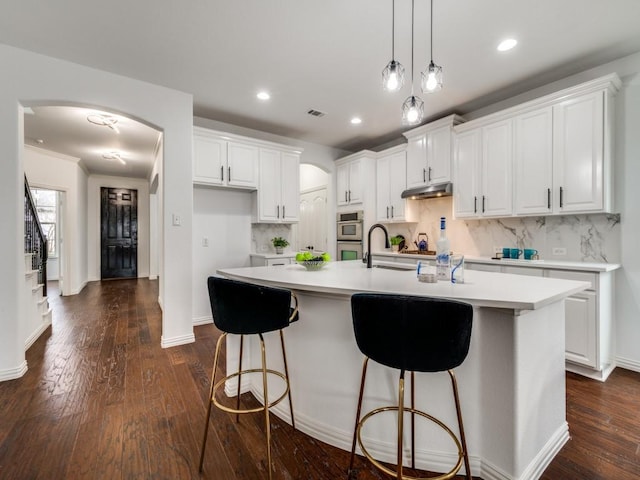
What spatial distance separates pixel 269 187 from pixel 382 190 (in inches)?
70.4

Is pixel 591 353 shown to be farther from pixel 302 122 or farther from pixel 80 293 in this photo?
pixel 80 293

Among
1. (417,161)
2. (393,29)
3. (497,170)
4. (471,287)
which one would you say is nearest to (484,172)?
(497,170)

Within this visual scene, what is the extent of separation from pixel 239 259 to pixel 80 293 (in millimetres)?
4099

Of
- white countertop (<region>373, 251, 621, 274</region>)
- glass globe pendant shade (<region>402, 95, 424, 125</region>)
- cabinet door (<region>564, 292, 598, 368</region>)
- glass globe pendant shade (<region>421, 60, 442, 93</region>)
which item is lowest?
cabinet door (<region>564, 292, 598, 368</region>)

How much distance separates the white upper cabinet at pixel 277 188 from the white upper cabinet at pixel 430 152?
5.55ft

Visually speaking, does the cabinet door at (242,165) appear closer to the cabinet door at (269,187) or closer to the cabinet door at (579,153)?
the cabinet door at (269,187)

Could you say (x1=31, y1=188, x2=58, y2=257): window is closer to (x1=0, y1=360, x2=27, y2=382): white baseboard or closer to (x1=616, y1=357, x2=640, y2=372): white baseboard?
(x1=0, y1=360, x2=27, y2=382): white baseboard

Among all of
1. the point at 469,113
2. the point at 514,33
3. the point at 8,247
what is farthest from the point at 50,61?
the point at 469,113

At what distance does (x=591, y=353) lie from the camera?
246 centimetres

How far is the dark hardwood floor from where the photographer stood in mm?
1511

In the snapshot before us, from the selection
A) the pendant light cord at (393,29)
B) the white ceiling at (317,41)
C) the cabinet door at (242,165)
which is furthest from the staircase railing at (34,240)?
the pendant light cord at (393,29)

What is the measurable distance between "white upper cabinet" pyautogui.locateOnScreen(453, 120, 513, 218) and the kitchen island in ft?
6.11

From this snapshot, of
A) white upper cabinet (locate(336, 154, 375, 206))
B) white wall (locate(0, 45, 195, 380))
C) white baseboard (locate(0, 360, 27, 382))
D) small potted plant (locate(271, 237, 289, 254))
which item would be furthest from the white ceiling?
white baseboard (locate(0, 360, 27, 382))

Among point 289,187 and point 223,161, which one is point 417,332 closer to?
point 223,161
